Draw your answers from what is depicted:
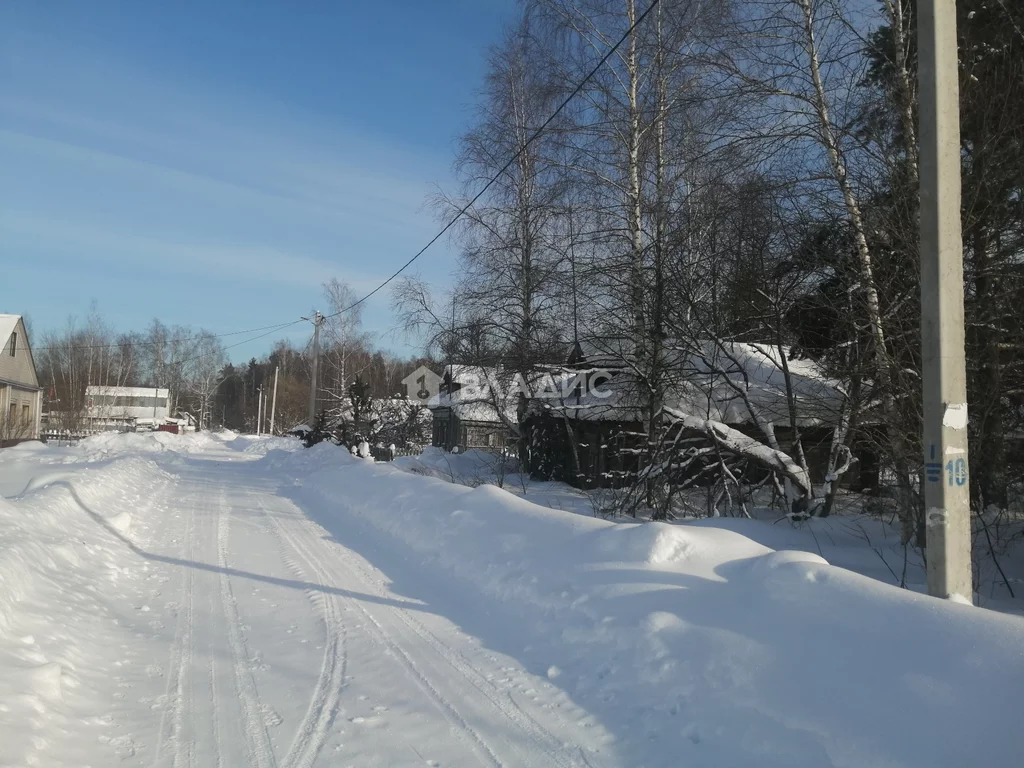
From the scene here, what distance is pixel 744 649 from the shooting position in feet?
16.0

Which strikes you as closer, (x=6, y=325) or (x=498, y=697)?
(x=498, y=697)

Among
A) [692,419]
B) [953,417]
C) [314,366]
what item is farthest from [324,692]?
[314,366]

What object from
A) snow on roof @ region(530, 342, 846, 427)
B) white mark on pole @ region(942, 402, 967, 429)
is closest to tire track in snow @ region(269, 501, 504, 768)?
white mark on pole @ region(942, 402, 967, 429)

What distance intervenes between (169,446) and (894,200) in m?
41.6

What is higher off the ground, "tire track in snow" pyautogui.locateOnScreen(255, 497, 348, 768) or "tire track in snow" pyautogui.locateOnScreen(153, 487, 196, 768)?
"tire track in snow" pyautogui.locateOnScreen(255, 497, 348, 768)

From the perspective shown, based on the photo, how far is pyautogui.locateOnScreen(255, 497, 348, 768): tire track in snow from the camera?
413 cm

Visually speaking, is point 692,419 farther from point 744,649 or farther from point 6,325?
point 6,325

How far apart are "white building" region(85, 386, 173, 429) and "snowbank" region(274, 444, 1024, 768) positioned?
64.8 m

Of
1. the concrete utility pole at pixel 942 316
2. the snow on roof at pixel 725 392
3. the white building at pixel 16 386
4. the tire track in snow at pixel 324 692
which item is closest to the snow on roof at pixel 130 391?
the white building at pixel 16 386

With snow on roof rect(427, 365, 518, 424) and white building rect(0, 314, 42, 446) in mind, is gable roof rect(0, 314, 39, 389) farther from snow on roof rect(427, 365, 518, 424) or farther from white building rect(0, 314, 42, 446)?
snow on roof rect(427, 365, 518, 424)

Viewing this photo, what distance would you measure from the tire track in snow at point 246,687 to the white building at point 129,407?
206 ft

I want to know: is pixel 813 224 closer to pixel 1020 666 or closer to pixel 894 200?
pixel 894 200

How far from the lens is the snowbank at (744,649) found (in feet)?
12.4

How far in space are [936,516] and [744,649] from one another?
1.82 meters
